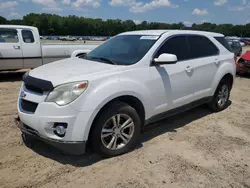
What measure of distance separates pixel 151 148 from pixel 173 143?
44 centimetres

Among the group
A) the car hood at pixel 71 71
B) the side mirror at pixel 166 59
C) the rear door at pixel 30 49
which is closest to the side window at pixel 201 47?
the side mirror at pixel 166 59

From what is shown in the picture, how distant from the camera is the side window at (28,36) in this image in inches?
349

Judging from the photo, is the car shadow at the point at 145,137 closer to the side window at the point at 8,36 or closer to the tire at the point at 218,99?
the tire at the point at 218,99

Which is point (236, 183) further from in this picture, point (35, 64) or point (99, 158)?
point (35, 64)

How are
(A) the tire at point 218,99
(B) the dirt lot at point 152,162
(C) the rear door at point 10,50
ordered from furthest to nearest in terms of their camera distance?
1. (C) the rear door at point 10,50
2. (A) the tire at point 218,99
3. (B) the dirt lot at point 152,162

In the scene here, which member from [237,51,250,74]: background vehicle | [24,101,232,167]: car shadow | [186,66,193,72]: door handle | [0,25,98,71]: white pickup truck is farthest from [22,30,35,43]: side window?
[237,51,250,74]: background vehicle

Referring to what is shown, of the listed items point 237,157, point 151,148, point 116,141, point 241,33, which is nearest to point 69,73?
point 116,141

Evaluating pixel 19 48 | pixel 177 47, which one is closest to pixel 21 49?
pixel 19 48

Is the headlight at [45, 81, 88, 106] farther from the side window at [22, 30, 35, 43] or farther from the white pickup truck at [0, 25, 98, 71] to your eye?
the side window at [22, 30, 35, 43]

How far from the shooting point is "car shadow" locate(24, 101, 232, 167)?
3504mm

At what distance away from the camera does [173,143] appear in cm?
417

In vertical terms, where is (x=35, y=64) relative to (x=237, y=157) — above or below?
above

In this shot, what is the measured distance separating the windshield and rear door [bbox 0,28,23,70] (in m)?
5.11

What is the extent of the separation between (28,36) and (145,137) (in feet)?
21.6
